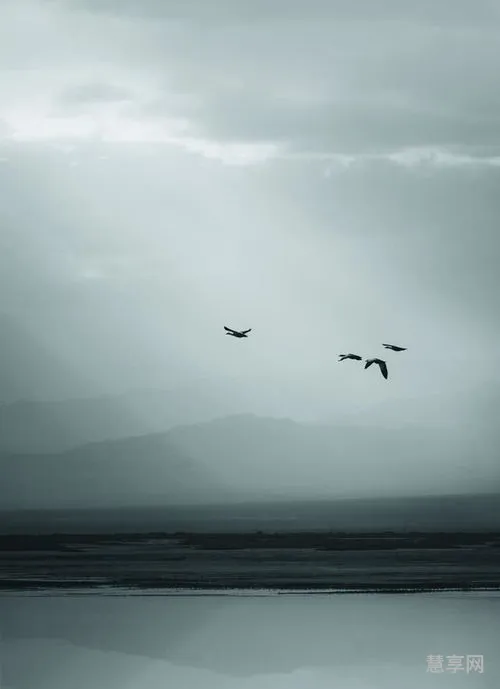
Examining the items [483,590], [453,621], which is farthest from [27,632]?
[483,590]

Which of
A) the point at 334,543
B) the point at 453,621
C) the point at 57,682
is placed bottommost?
the point at 57,682

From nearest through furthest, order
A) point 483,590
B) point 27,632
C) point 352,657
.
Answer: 1. point 352,657
2. point 27,632
3. point 483,590

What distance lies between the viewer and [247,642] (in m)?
36.8

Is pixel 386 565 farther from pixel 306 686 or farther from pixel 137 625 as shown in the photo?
pixel 306 686

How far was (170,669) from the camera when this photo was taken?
33781 millimetres

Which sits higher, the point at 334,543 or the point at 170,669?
the point at 334,543

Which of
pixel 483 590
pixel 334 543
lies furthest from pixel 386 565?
pixel 334 543

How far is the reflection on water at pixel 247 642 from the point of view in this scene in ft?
107

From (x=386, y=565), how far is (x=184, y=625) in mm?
Answer: 24414

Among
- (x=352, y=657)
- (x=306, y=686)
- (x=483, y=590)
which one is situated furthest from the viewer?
(x=483, y=590)

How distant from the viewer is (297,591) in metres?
50.0

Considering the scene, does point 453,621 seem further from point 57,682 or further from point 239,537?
point 239,537

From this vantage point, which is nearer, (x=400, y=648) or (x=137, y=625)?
(x=400, y=648)

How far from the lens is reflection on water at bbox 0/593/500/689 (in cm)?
3247
